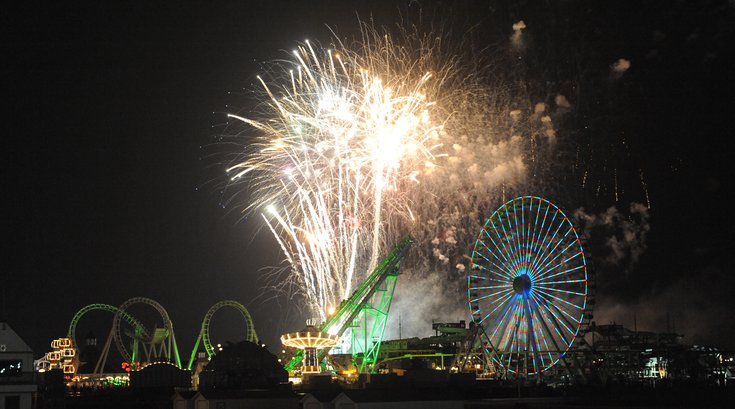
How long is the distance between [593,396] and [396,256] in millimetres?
28765

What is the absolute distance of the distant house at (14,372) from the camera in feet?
175

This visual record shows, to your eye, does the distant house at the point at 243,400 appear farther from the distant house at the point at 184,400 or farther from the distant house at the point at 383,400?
the distant house at the point at 383,400

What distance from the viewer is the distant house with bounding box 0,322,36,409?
5325 centimetres

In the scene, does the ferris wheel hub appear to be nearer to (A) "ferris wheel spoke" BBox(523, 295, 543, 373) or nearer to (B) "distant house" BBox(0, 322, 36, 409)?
(A) "ferris wheel spoke" BBox(523, 295, 543, 373)

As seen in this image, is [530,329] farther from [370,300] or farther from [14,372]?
[14,372]

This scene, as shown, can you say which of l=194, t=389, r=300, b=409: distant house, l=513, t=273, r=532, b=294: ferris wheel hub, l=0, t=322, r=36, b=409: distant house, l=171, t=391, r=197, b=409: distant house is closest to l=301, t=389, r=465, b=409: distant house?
l=194, t=389, r=300, b=409: distant house

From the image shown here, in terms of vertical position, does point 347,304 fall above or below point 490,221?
below

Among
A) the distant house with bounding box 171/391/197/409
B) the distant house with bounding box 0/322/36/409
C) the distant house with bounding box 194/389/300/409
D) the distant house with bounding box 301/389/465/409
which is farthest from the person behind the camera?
the distant house with bounding box 171/391/197/409

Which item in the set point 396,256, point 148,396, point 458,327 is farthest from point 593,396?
point 458,327

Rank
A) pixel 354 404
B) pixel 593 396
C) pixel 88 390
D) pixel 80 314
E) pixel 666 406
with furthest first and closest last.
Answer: pixel 80 314 → pixel 88 390 → pixel 593 396 → pixel 666 406 → pixel 354 404

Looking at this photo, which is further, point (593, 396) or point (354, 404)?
point (593, 396)

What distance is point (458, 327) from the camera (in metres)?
125

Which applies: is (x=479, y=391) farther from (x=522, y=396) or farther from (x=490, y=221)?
(x=490, y=221)

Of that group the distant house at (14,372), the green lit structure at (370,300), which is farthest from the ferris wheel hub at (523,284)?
the distant house at (14,372)
